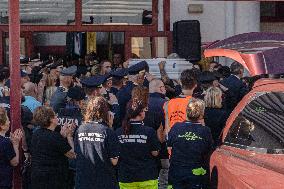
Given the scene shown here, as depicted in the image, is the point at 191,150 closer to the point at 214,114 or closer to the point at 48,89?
the point at 214,114

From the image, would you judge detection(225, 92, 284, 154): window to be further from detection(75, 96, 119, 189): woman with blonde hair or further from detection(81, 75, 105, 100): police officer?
detection(81, 75, 105, 100): police officer

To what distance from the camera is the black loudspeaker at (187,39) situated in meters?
15.3

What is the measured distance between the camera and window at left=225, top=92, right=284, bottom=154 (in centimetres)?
586

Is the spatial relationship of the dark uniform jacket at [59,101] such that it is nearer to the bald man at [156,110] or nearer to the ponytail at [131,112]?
the bald man at [156,110]

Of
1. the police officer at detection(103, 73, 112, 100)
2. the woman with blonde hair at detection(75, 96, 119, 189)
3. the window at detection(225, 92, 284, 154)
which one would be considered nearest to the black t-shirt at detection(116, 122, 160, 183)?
the woman with blonde hair at detection(75, 96, 119, 189)

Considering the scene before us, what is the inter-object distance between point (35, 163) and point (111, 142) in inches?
47.3

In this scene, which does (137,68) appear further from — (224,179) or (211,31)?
(211,31)

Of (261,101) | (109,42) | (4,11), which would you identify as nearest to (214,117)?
(261,101)

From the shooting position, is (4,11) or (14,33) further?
(4,11)

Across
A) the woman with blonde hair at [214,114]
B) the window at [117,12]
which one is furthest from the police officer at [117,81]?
the window at [117,12]

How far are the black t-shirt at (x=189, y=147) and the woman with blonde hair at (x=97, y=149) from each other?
66 centimetres

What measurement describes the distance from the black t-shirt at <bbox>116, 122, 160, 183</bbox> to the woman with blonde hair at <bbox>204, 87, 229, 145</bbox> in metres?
0.94

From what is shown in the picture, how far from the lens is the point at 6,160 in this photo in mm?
7047

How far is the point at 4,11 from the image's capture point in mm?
15617
